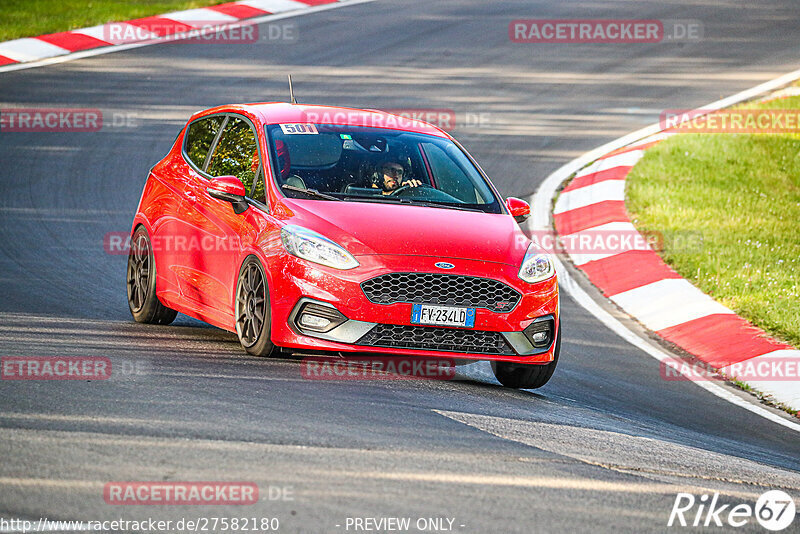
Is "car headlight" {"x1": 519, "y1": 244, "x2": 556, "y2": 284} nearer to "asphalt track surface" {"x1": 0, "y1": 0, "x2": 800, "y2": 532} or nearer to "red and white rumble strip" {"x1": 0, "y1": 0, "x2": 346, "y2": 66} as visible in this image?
"asphalt track surface" {"x1": 0, "y1": 0, "x2": 800, "y2": 532}

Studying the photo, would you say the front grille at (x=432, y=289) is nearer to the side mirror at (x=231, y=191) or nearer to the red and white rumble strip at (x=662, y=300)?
the side mirror at (x=231, y=191)

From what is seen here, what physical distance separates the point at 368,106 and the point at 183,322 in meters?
8.40

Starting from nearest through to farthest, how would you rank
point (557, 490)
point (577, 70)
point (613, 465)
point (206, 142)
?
point (557, 490), point (613, 465), point (206, 142), point (577, 70)

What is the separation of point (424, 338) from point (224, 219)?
1.81 meters

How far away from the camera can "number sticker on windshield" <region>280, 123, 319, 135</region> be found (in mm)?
8805

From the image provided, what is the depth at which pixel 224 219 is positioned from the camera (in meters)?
8.51

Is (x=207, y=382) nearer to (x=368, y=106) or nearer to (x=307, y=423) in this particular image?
(x=307, y=423)

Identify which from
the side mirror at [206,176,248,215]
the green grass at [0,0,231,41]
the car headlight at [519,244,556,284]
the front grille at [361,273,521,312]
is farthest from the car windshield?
the green grass at [0,0,231,41]

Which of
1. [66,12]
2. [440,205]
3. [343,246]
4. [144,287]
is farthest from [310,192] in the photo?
[66,12]

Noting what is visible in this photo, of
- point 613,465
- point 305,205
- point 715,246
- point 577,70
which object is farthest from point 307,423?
point 577,70

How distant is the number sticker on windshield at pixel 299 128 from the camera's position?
880 cm

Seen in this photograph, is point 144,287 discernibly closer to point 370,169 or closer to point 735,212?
point 370,169

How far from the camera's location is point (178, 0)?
79.5ft

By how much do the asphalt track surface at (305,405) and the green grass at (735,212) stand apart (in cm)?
135
